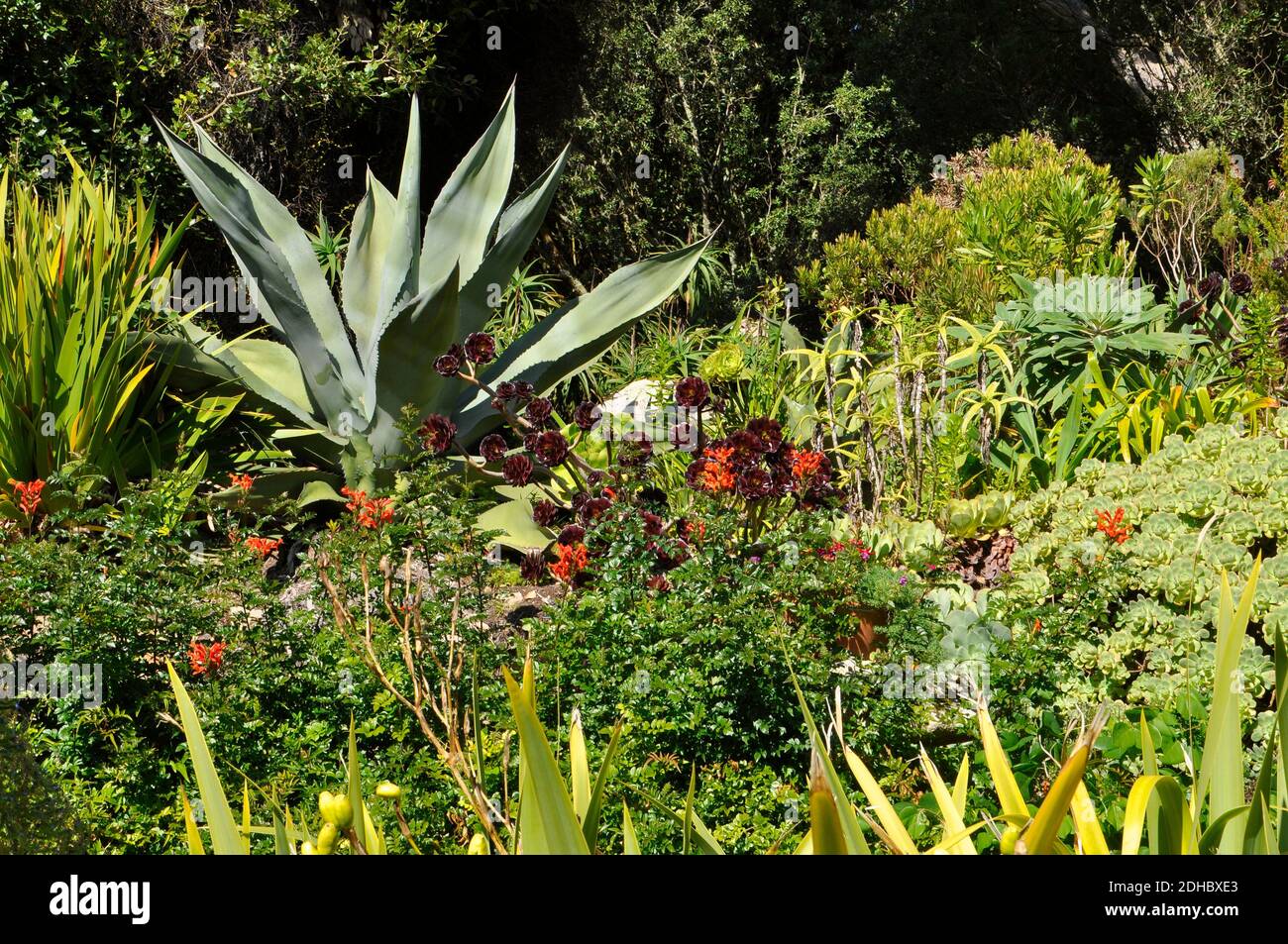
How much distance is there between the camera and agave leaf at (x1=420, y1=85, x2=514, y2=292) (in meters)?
4.94

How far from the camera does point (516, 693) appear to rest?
3.31 feet

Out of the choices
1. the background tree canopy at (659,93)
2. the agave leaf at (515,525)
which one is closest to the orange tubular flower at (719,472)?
the agave leaf at (515,525)

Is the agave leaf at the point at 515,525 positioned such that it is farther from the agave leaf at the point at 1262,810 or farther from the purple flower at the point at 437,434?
the agave leaf at the point at 1262,810

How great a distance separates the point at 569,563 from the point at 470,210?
8.34 ft

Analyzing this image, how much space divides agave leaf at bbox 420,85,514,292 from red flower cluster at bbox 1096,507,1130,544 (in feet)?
9.46

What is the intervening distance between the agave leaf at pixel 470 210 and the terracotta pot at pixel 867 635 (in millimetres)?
2554

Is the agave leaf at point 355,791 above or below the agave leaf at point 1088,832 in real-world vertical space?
above

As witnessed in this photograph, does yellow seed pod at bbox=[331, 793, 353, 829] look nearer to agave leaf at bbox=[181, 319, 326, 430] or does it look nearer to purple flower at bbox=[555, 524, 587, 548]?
purple flower at bbox=[555, 524, 587, 548]

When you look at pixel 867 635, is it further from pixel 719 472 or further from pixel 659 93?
pixel 659 93

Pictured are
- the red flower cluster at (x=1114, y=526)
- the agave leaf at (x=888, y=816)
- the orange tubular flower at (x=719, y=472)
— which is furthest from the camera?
the orange tubular flower at (x=719, y=472)

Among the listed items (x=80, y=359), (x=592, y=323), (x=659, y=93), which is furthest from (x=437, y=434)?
(x=659, y=93)

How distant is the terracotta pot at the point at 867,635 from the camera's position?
3.04 m

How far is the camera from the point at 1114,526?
2.86 metres
